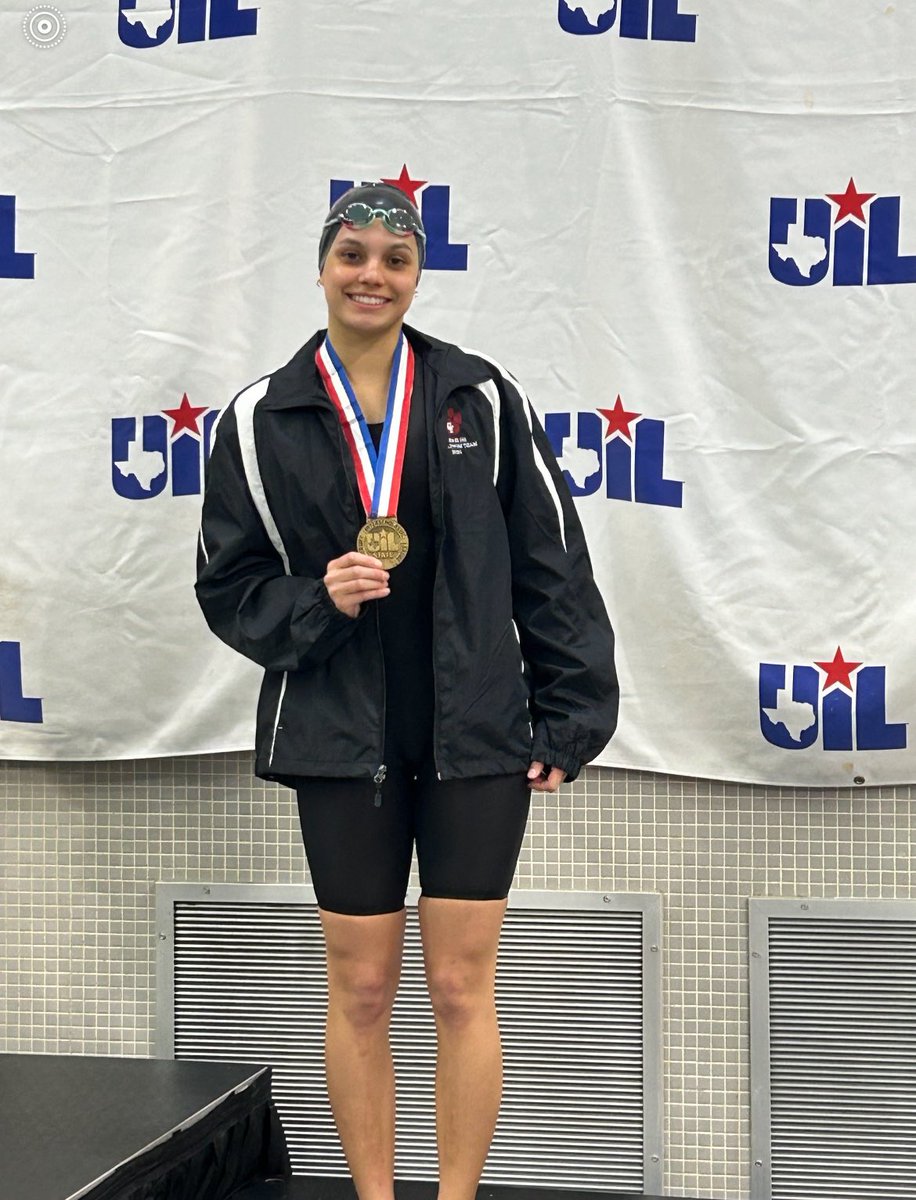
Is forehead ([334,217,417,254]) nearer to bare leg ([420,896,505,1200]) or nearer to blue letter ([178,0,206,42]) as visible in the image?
bare leg ([420,896,505,1200])

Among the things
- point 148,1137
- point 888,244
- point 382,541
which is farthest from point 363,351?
point 148,1137

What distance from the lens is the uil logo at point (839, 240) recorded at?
2.93 metres

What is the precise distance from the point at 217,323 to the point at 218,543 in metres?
1.00

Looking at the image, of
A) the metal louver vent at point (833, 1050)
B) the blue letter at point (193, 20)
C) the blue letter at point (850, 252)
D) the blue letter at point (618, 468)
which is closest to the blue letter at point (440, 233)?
the blue letter at point (618, 468)

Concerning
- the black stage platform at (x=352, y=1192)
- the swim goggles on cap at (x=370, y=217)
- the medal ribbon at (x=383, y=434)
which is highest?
the swim goggles on cap at (x=370, y=217)

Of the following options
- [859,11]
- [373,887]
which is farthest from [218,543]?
[859,11]

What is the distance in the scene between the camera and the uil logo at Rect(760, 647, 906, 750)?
2.94 meters

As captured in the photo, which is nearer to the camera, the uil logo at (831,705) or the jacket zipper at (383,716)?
the jacket zipper at (383,716)

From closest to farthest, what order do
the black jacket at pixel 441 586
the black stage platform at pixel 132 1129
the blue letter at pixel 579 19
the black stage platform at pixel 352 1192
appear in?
the black jacket at pixel 441 586 → the black stage platform at pixel 132 1129 → the black stage platform at pixel 352 1192 → the blue letter at pixel 579 19

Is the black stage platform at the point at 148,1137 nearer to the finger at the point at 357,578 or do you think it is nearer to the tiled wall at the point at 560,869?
the tiled wall at the point at 560,869

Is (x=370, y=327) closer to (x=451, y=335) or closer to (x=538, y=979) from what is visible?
(x=451, y=335)

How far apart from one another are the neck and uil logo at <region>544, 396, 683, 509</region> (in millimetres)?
815

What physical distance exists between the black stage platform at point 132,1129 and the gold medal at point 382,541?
1.08 meters

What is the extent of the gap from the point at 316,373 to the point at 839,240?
1.27 metres
